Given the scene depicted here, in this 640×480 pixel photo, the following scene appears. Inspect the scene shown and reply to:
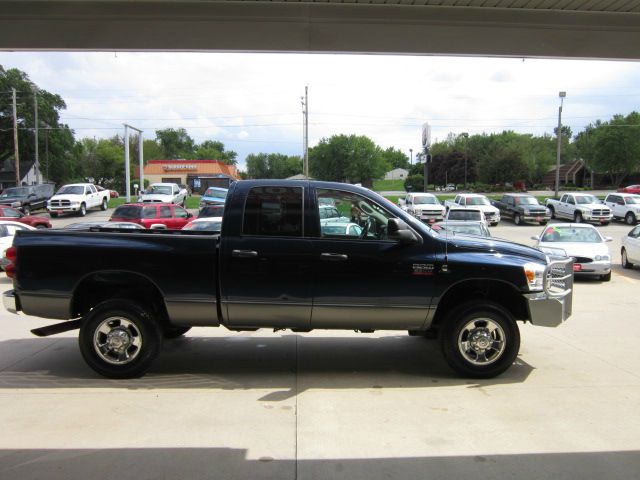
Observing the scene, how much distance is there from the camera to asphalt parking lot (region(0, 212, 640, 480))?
397 cm

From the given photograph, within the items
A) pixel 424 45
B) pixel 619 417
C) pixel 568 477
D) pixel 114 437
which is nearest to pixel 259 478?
pixel 114 437

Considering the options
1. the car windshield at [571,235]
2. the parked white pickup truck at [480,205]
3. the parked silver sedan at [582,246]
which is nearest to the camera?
the parked silver sedan at [582,246]

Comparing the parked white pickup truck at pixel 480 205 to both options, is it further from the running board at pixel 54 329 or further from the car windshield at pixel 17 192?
the running board at pixel 54 329

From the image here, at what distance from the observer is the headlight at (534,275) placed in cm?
581

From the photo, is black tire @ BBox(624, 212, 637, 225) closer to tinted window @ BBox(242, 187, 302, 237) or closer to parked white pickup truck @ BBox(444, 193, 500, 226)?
parked white pickup truck @ BBox(444, 193, 500, 226)

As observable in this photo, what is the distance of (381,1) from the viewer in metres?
6.82

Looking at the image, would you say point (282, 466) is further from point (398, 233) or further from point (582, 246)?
point (582, 246)

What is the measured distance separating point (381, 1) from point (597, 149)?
242 feet

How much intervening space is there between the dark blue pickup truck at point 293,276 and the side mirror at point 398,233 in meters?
0.02

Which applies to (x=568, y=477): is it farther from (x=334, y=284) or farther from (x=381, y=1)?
(x=381, y=1)

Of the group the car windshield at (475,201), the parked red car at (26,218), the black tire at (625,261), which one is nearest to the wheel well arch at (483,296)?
the black tire at (625,261)

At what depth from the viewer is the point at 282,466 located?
13.0ft

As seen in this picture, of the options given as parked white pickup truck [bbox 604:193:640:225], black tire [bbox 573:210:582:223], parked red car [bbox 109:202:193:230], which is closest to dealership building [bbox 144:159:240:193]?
black tire [bbox 573:210:582:223]

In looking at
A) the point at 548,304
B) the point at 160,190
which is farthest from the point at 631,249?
the point at 160,190
